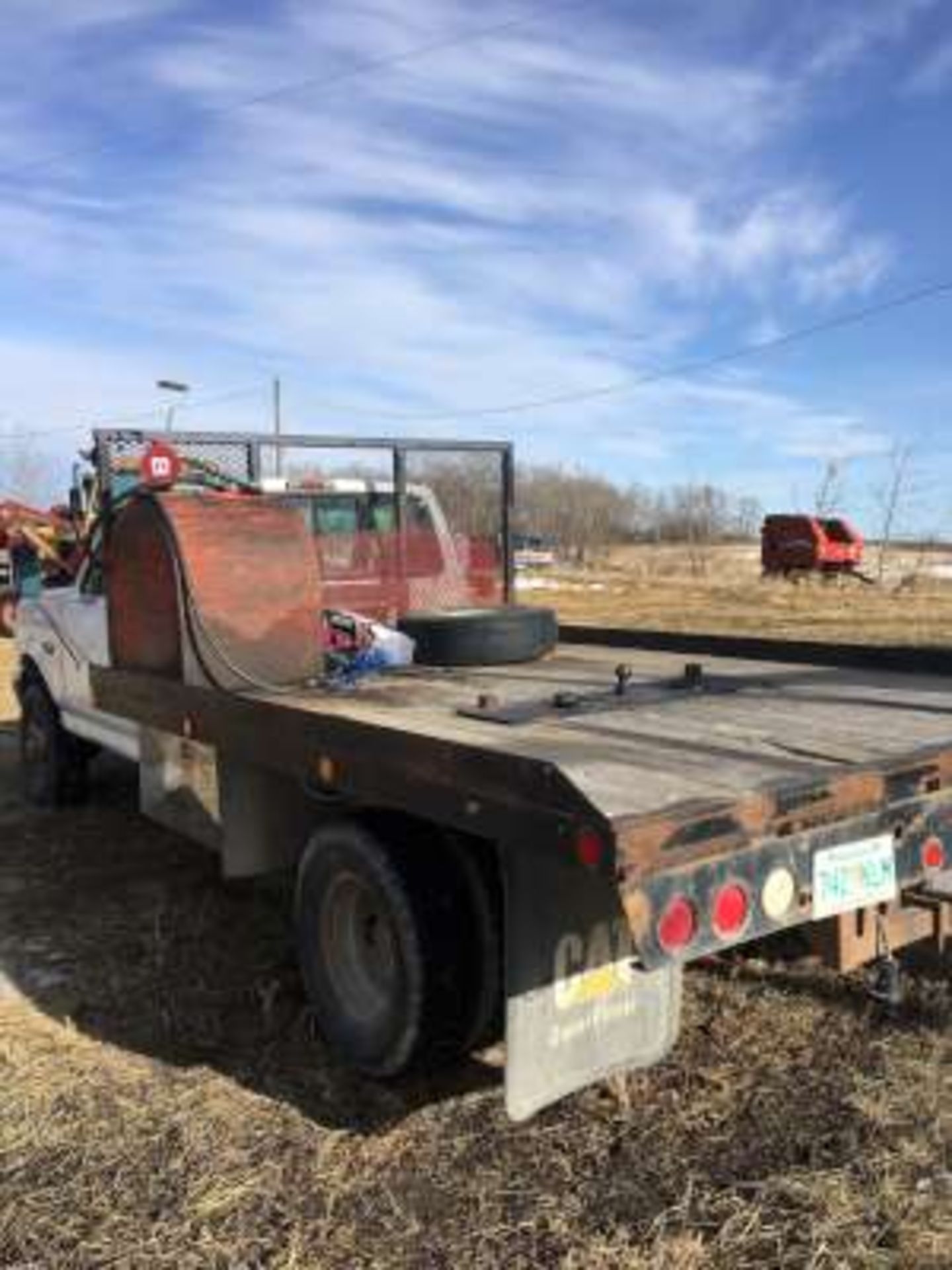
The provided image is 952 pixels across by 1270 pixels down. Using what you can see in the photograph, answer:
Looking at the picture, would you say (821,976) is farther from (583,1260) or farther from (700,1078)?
(583,1260)

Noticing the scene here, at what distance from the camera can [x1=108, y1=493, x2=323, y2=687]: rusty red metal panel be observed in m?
4.82

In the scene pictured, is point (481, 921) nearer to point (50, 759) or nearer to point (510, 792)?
point (510, 792)

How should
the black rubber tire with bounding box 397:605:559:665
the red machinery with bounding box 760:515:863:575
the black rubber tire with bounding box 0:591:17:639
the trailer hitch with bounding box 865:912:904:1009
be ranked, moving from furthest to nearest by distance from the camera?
the red machinery with bounding box 760:515:863:575, the black rubber tire with bounding box 0:591:17:639, the black rubber tire with bounding box 397:605:559:665, the trailer hitch with bounding box 865:912:904:1009

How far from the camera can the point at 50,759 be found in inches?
315

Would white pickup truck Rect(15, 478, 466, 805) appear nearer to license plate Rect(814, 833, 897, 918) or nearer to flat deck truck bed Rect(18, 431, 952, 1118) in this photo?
flat deck truck bed Rect(18, 431, 952, 1118)

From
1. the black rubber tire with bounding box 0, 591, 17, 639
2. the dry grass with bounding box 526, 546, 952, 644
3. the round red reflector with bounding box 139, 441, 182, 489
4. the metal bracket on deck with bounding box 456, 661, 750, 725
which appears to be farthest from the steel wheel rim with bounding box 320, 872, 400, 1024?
the black rubber tire with bounding box 0, 591, 17, 639

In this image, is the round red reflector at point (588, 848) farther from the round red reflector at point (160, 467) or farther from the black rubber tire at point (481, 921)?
the round red reflector at point (160, 467)

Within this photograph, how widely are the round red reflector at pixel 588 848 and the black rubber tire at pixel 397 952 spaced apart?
0.98 metres

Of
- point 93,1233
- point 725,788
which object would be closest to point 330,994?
point 93,1233

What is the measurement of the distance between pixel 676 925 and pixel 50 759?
A: 5.86 meters

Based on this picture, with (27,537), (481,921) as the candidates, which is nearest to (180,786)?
(481,921)

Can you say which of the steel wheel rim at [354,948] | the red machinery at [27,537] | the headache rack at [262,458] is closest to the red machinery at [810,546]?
the red machinery at [27,537]

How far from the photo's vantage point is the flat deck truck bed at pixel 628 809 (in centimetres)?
291

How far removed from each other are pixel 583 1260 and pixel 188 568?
105 inches
